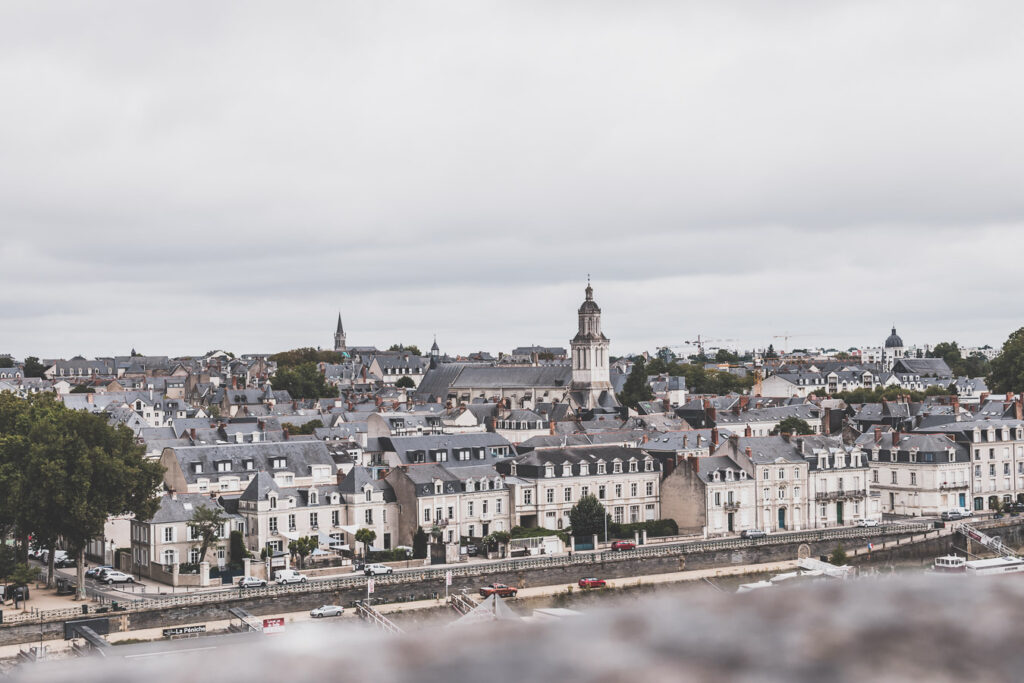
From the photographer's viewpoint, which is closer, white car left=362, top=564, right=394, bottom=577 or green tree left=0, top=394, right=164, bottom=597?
green tree left=0, top=394, right=164, bottom=597

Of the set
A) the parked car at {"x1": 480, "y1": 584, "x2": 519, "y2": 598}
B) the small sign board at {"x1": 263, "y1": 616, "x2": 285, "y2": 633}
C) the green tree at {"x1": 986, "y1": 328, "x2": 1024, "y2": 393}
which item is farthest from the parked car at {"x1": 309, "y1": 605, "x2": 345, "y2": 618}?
the green tree at {"x1": 986, "y1": 328, "x2": 1024, "y2": 393}

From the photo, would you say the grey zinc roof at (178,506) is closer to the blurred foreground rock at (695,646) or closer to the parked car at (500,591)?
the parked car at (500,591)

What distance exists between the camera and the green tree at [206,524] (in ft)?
144

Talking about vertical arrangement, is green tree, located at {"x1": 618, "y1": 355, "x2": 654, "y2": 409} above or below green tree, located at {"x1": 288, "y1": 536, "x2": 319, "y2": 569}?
above

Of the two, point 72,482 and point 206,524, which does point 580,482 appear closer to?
point 206,524

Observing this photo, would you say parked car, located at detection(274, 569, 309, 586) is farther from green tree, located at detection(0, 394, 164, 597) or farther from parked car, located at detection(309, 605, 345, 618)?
green tree, located at detection(0, 394, 164, 597)

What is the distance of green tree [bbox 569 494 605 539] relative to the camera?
171 ft

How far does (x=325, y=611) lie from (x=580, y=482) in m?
16.2

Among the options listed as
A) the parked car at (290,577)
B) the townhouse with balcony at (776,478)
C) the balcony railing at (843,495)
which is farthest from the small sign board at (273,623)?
the balcony railing at (843,495)

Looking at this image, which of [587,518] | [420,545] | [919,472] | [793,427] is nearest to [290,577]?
[420,545]

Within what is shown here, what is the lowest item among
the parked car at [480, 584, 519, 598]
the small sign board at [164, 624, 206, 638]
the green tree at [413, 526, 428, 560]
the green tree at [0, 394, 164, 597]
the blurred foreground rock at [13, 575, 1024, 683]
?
the small sign board at [164, 624, 206, 638]

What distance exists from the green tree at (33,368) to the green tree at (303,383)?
5299cm

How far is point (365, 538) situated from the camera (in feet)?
157

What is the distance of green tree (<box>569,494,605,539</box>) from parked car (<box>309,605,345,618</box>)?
13696 mm
